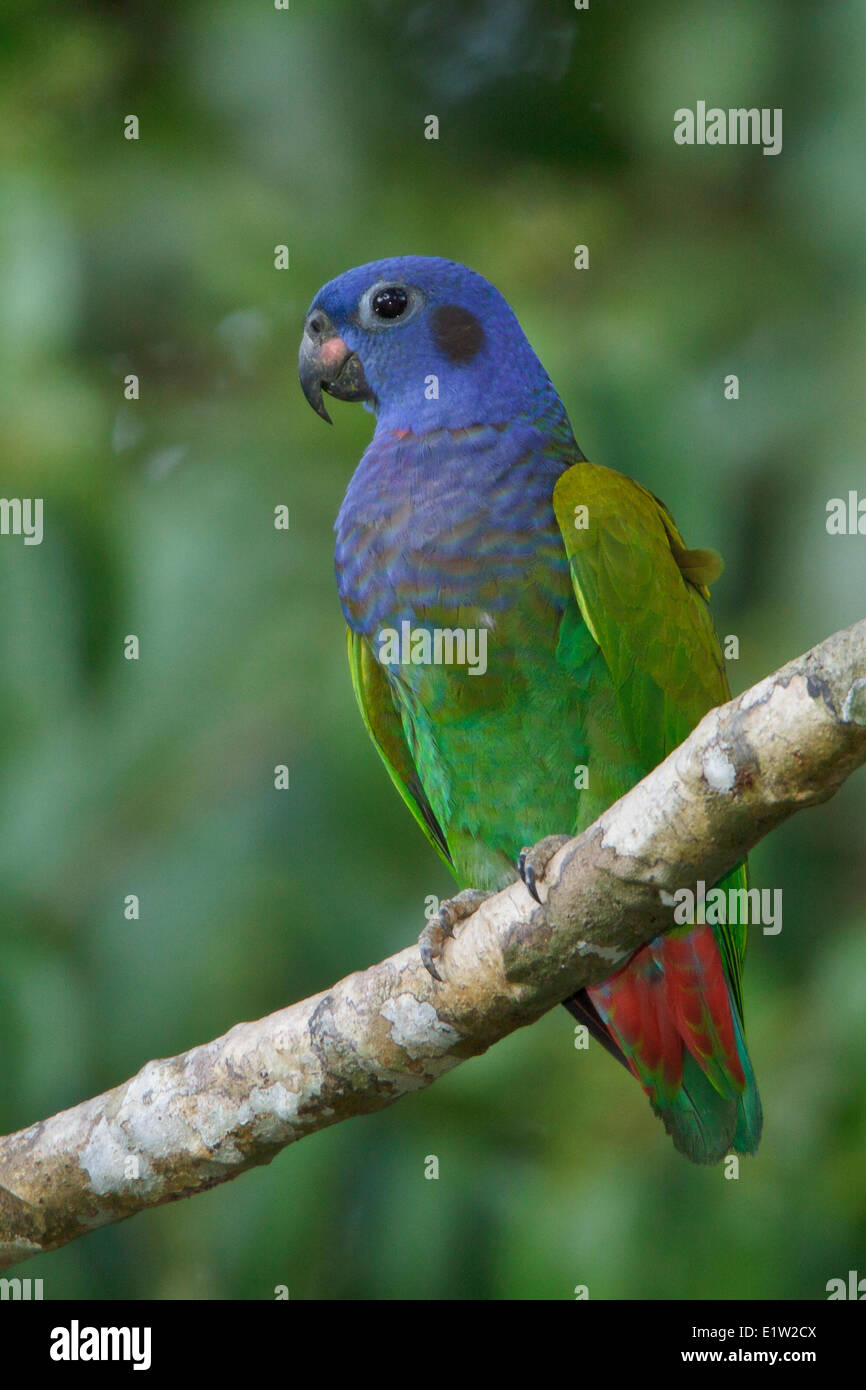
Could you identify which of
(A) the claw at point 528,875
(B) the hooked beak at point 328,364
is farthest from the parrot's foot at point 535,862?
(B) the hooked beak at point 328,364

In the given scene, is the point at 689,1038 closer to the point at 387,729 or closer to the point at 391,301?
the point at 387,729

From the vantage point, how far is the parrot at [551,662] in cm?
291

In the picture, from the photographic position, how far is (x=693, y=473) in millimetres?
3615

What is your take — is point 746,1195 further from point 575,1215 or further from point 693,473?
point 693,473

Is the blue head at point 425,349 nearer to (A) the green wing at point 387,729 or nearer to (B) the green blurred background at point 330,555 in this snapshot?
(B) the green blurred background at point 330,555

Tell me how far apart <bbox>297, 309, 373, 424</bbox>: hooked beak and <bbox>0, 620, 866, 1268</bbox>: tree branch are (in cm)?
160

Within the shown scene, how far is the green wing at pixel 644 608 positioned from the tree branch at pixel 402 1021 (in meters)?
0.68

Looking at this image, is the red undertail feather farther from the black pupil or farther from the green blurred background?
the black pupil

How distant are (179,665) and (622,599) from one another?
1360 millimetres

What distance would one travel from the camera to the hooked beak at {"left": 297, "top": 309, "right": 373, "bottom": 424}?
3.51m

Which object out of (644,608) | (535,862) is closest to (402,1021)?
(535,862)

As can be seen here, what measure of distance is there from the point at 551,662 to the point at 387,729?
56 cm

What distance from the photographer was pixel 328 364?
353 centimetres
